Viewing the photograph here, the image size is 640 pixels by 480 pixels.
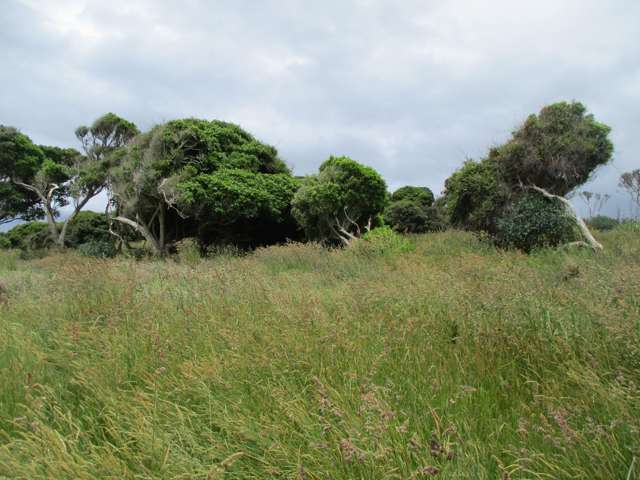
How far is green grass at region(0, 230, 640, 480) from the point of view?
1.66 metres

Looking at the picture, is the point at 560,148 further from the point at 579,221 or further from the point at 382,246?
the point at 382,246

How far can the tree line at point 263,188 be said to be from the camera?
10383mm

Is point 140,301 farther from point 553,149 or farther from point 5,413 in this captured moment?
point 553,149

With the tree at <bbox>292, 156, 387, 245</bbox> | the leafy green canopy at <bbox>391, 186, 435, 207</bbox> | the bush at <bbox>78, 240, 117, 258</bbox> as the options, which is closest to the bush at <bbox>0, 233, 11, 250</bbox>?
the bush at <bbox>78, 240, 117, 258</bbox>

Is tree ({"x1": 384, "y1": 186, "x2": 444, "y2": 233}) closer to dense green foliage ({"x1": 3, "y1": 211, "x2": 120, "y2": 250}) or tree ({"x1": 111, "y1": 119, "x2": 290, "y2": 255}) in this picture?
tree ({"x1": 111, "y1": 119, "x2": 290, "y2": 255})

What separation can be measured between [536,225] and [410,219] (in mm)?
12545

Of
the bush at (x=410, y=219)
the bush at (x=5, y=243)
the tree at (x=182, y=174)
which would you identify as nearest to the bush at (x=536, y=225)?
the tree at (x=182, y=174)

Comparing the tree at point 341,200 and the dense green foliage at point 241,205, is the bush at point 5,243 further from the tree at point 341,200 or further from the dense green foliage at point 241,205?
the tree at point 341,200

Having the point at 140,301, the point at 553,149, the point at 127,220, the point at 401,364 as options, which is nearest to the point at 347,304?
the point at 401,364

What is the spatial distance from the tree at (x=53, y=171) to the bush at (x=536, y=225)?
17232 millimetres

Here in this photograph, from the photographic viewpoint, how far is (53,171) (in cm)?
2062

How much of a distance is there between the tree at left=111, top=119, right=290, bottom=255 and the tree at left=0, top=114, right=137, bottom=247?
141 inches

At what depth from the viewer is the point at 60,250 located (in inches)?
739

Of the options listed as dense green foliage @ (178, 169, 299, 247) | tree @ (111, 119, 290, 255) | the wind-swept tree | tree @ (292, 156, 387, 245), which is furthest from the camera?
tree @ (111, 119, 290, 255)
